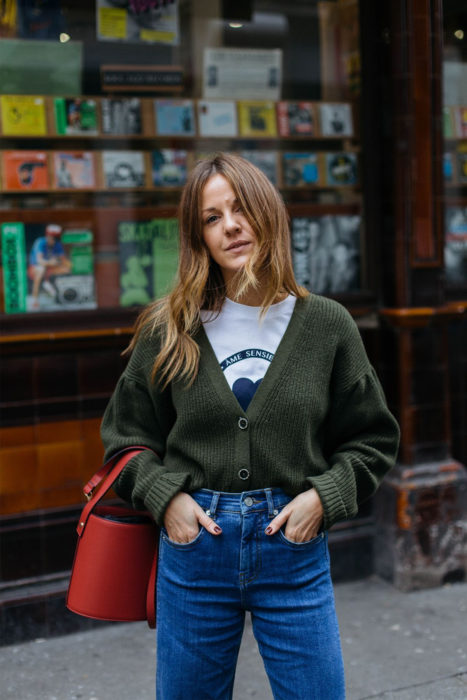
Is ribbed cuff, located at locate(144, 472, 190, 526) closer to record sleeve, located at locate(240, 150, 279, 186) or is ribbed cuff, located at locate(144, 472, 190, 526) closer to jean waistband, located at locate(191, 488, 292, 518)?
jean waistband, located at locate(191, 488, 292, 518)

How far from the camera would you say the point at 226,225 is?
2.18 meters

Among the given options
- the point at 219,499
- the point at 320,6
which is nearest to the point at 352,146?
the point at 320,6

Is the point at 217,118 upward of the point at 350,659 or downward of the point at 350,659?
upward

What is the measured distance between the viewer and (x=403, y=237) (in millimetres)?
4617

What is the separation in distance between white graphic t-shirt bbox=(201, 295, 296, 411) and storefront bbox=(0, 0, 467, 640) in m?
2.04

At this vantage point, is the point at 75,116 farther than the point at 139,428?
Yes

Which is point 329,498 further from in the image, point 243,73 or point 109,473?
point 243,73

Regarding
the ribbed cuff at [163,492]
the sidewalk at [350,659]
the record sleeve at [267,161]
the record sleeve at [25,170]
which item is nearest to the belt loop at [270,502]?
the ribbed cuff at [163,492]

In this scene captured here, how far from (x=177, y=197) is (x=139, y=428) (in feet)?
8.14

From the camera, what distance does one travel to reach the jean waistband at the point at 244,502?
212 cm

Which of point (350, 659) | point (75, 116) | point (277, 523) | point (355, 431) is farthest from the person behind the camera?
point (75, 116)

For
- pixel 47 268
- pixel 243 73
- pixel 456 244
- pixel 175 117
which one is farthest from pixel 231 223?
pixel 456 244

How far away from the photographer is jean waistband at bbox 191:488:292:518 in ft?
6.96

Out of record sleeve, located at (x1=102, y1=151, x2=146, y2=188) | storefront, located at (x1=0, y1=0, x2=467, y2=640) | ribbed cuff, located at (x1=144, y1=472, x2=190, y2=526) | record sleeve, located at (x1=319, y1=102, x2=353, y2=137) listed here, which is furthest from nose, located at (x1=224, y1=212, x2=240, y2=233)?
record sleeve, located at (x1=319, y1=102, x2=353, y2=137)
